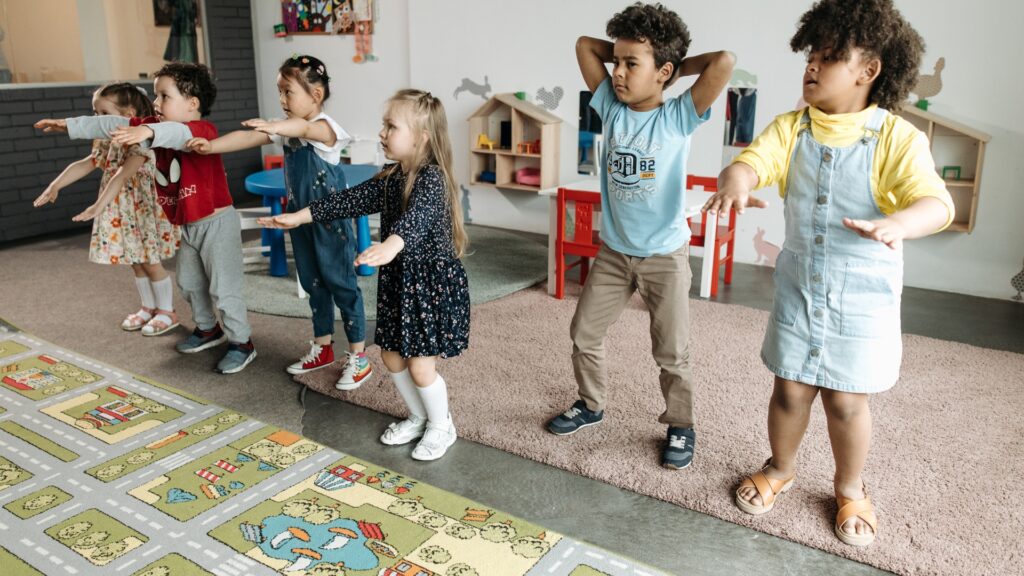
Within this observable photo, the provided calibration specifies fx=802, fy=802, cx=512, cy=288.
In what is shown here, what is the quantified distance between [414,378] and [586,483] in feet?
1.82

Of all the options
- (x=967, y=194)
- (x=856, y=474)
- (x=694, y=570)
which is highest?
(x=967, y=194)

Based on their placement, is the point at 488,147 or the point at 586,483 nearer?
the point at 586,483

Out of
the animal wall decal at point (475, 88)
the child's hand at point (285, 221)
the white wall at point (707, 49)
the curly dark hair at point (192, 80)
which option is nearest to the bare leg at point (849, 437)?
the child's hand at point (285, 221)

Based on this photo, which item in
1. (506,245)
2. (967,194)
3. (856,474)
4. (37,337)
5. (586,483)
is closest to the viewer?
(856,474)

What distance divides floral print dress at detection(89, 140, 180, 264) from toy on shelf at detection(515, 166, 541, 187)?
2.19 meters

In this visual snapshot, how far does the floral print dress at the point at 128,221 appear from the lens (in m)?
3.26

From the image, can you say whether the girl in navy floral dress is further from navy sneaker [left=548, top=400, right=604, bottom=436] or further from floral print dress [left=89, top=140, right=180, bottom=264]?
floral print dress [left=89, top=140, right=180, bottom=264]

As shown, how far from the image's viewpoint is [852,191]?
5.63 ft

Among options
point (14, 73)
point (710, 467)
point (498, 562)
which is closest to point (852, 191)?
point (710, 467)

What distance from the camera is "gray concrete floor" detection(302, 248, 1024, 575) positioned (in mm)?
1841

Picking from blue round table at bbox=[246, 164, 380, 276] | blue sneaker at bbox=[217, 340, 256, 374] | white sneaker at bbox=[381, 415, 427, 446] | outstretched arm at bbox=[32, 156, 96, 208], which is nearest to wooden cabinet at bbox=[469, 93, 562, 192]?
blue round table at bbox=[246, 164, 380, 276]

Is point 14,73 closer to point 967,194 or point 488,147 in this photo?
point 488,147


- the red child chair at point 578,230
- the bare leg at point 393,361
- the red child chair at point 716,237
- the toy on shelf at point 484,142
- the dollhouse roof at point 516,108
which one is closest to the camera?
the bare leg at point 393,361

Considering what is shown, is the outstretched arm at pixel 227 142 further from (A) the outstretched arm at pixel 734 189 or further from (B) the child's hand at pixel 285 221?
(A) the outstretched arm at pixel 734 189
